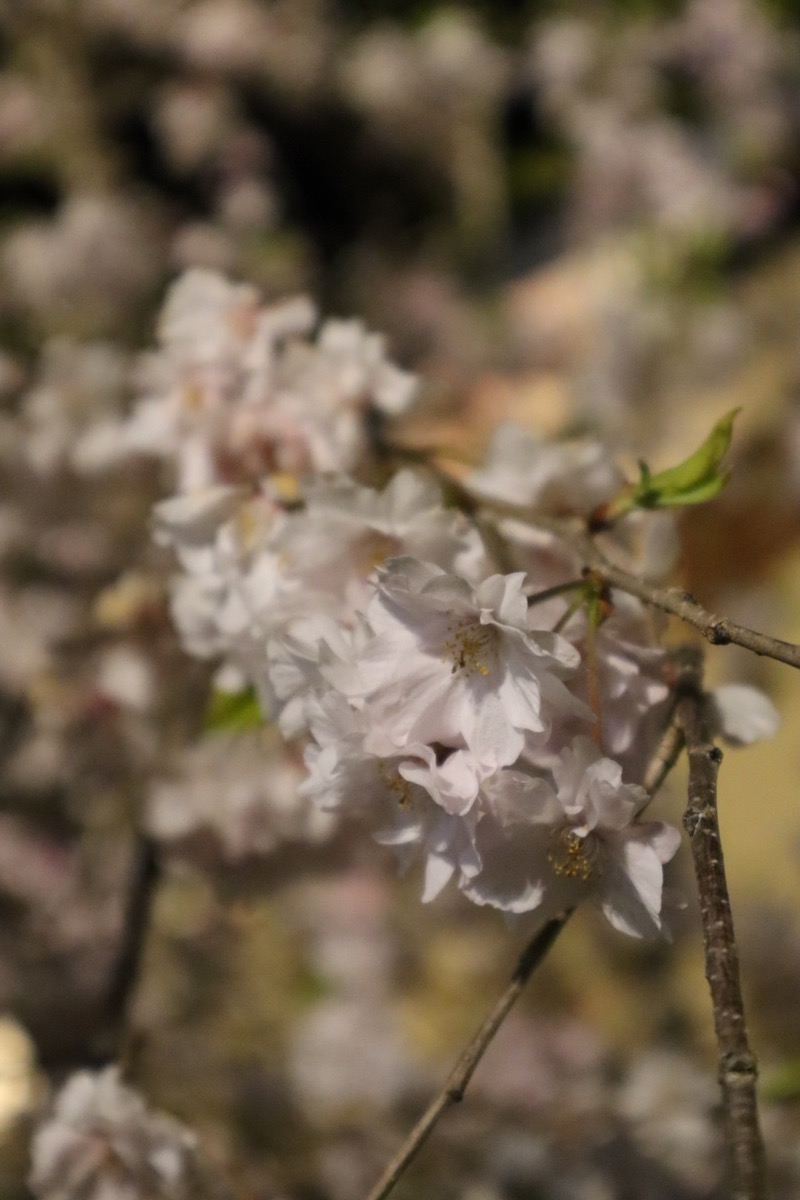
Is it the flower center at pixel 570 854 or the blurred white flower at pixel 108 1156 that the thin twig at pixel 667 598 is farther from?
the blurred white flower at pixel 108 1156

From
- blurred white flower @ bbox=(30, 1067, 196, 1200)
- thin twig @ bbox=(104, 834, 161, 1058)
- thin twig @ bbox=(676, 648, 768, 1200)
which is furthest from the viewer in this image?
thin twig @ bbox=(104, 834, 161, 1058)

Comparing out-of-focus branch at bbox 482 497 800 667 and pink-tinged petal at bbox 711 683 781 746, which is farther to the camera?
pink-tinged petal at bbox 711 683 781 746

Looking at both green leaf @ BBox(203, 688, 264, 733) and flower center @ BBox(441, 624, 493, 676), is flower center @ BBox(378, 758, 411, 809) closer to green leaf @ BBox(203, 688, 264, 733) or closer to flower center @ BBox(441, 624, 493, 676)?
flower center @ BBox(441, 624, 493, 676)

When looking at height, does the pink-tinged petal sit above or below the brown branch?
above

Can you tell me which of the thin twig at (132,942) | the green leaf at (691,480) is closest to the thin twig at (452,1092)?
the green leaf at (691,480)

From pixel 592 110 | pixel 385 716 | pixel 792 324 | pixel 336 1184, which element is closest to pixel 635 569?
pixel 385 716

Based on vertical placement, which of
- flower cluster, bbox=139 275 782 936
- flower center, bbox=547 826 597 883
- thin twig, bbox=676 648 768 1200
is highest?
flower cluster, bbox=139 275 782 936

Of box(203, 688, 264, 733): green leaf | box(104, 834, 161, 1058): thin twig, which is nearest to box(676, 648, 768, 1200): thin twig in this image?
box(203, 688, 264, 733): green leaf
